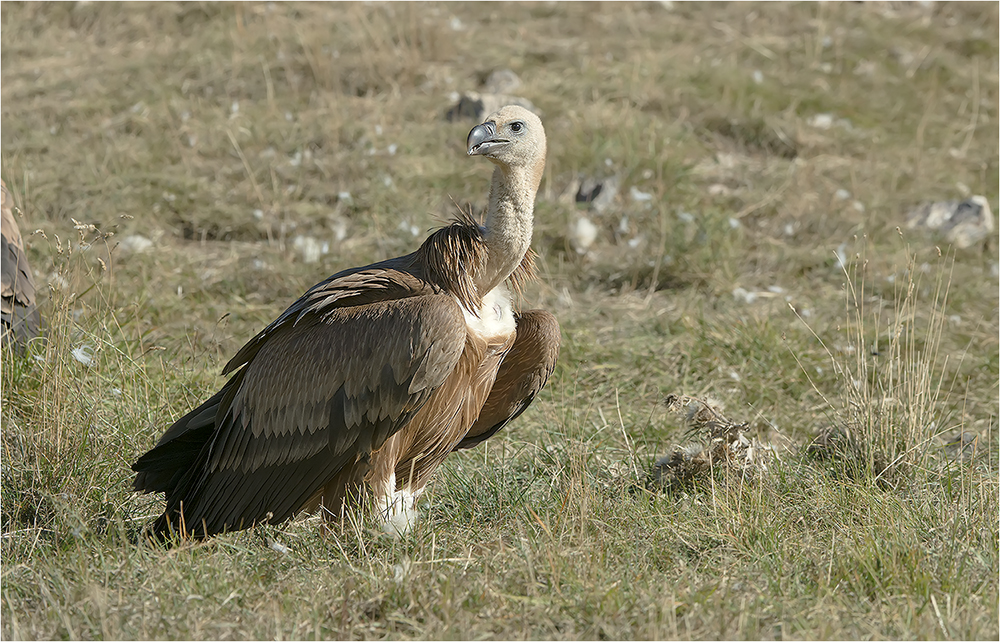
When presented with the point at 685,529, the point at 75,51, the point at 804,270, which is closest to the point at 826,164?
the point at 804,270

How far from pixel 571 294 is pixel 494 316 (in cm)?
278

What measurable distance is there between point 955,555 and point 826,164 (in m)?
5.12

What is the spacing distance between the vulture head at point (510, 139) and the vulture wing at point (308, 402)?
50 centimetres

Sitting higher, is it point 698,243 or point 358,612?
point 358,612

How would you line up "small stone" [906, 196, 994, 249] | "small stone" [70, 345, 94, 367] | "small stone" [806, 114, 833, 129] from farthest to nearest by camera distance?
1. "small stone" [806, 114, 833, 129]
2. "small stone" [906, 196, 994, 249]
3. "small stone" [70, 345, 94, 367]

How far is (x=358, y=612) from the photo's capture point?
3105 mm

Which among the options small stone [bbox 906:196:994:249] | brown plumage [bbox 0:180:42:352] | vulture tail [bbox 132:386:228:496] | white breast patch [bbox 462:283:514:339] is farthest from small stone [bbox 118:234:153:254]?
small stone [bbox 906:196:994:249]

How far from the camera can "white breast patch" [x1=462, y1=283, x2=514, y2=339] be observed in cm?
370

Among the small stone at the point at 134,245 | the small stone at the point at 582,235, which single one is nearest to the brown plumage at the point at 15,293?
the small stone at the point at 134,245

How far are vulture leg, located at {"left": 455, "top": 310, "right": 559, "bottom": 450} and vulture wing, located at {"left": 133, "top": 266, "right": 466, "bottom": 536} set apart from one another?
46 cm

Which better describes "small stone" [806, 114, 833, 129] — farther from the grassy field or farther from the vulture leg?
the vulture leg

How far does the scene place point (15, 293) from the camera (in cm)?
465

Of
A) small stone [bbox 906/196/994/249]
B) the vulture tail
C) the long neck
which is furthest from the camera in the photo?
small stone [bbox 906/196/994/249]

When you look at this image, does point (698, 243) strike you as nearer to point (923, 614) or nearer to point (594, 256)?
point (594, 256)
